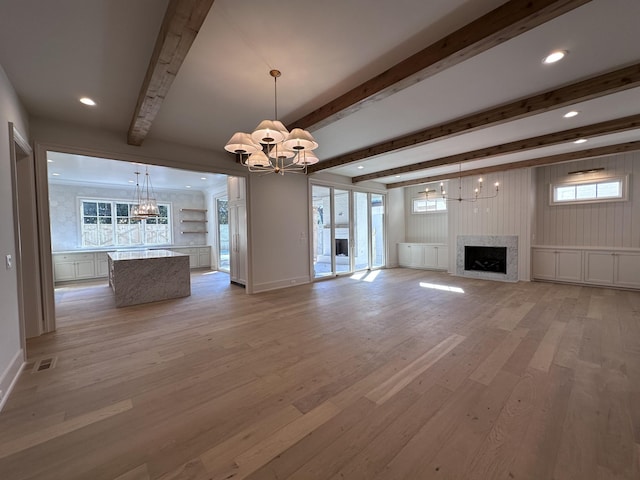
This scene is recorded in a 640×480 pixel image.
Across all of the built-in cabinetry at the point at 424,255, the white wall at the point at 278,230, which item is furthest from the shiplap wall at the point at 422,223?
the white wall at the point at 278,230

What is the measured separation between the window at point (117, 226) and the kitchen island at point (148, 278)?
403 centimetres

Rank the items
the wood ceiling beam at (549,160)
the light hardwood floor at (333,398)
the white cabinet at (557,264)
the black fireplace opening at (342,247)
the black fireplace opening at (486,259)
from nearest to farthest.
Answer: the light hardwood floor at (333,398) → the wood ceiling beam at (549,160) → the white cabinet at (557,264) → the black fireplace opening at (486,259) → the black fireplace opening at (342,247)

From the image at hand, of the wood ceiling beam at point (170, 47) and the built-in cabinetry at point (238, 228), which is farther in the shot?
the built-in cabinetry at point (238, 228)

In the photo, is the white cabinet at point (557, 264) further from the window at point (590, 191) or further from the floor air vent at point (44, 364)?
the floor air vent at point (44, 364)

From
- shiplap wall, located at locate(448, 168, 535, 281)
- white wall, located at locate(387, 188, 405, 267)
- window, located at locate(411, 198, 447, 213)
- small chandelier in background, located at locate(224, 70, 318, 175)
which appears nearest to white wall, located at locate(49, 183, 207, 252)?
small chandelier in background, located at locate(224, 70, 318, 175)

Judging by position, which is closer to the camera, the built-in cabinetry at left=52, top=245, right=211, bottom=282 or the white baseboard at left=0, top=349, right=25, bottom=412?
the white baseboard at left=0, top=349, right=25, bottom=412

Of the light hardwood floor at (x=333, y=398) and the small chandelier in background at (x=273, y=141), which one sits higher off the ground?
the small chandelier in background at (x=273, y=141)

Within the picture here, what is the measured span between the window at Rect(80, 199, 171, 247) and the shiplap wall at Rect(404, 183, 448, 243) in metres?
8.44

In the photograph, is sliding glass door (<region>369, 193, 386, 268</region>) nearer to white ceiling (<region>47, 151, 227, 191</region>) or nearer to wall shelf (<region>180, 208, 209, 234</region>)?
white ceiling (<region>47, 151, 227, 191</region>)

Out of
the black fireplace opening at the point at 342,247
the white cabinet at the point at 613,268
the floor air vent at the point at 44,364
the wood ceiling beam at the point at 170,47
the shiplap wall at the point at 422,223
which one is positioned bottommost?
the floor air vent at the point at 44,364

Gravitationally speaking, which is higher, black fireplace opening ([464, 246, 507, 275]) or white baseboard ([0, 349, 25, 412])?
black fireplace opening ([464, 246, 507, 275])

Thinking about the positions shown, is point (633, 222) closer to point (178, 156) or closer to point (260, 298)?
point (260, 298)

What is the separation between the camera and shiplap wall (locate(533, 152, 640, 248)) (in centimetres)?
557

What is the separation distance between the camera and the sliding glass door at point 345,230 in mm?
7277
